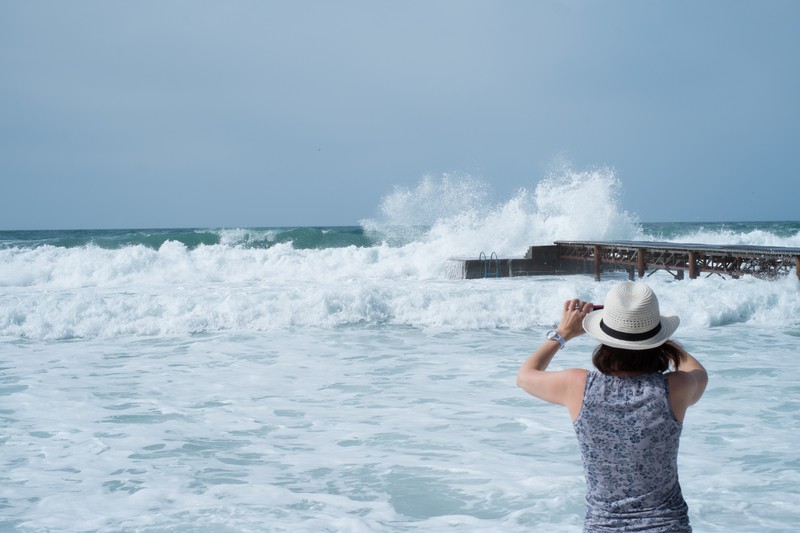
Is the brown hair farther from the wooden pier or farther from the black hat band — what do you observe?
the wooden pier

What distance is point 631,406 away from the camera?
1972 mm

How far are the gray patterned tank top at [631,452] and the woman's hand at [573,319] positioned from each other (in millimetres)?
165

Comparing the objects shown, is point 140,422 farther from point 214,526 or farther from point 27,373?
point 27,373

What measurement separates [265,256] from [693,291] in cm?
1391

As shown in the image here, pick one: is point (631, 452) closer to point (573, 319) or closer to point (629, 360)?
point (629, 360)

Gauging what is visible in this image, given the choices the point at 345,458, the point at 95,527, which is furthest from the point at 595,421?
the point at 345,458

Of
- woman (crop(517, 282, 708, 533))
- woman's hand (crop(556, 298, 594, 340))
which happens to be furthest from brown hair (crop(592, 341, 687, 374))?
woman's hand (crop(556, 298, 594, 340))

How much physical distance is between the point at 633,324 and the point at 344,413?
17.5 feet

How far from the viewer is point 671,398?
199 centimetres

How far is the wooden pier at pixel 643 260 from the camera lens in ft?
50.7

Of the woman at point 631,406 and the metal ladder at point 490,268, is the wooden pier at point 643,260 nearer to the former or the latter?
the metal ladder at point 490,268

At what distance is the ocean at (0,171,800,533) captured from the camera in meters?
4.62

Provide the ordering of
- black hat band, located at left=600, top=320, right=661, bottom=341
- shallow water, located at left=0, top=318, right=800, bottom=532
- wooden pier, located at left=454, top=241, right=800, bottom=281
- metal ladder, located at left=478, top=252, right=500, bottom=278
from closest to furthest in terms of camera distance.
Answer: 1. black hat band, located at left=600, top=320, right=661, bottom=341
2. shallow water, located at left=0, top=318, right=800, bottom=532
3. wooden pier, located at left=454, top=241, right=800, bottom=281
4. metal ladder, located at left=478, top=252, right=500, bottom=278

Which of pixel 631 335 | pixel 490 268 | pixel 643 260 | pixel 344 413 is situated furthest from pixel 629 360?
pixel 490 268
